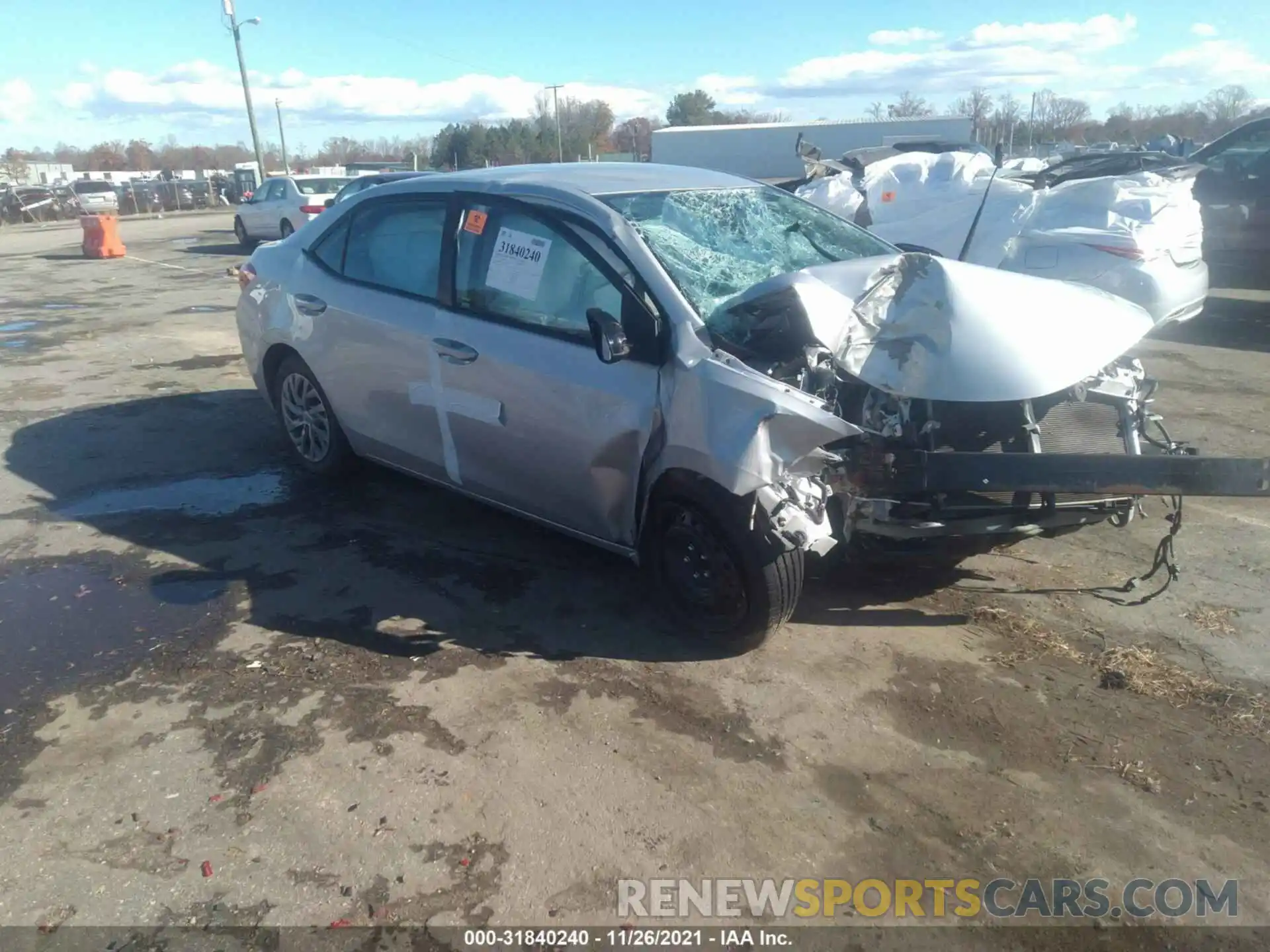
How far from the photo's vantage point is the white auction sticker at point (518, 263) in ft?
13.9

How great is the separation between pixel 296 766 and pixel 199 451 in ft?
12.9

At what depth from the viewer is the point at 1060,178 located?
8.77 meters

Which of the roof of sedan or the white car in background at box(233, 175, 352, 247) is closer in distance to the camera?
the roof of sedan

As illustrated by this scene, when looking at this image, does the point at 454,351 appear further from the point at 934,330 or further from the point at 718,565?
the point at 934,330

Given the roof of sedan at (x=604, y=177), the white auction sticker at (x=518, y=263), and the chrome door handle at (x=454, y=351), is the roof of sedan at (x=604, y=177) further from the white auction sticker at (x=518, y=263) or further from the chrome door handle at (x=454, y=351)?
the chrome door handle at (x=454, y=351)

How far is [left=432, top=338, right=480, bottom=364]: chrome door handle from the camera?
4.39 metres

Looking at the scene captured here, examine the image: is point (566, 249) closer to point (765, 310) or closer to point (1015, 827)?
point (765, 310)

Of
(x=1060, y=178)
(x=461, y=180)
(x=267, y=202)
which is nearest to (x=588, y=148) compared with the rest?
(x=267, y=202)

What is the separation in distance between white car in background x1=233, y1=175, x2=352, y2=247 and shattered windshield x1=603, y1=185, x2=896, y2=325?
17.2 metres

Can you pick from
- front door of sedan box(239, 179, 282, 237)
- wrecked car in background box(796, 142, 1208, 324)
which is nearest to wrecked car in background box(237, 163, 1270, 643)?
wrecked car in background box(796, 142, 1208, 324)

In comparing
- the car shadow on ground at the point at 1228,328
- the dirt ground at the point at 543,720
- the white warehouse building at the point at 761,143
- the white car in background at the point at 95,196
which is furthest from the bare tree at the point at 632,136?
the dirt ground at the point at 543,720

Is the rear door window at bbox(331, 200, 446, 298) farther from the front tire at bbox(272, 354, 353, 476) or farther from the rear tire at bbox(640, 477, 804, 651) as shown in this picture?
the rear tire at bbox(640, 477, 804, 651)

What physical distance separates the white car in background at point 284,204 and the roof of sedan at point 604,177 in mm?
16480

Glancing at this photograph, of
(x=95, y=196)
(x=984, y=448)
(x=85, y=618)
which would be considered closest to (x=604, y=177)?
(x=984, y=448)
